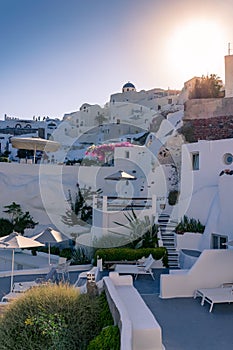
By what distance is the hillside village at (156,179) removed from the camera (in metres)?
15.4

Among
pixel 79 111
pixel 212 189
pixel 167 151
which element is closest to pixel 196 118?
pixel 167 151

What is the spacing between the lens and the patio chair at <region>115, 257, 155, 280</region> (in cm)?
1293

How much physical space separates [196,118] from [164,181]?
10.2 m

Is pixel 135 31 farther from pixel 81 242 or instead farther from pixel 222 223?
pixel 81 242

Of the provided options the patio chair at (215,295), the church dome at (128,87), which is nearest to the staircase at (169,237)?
the patio chair at (215,295)

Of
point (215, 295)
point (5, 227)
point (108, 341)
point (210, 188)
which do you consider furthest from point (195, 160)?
point (5, 227)

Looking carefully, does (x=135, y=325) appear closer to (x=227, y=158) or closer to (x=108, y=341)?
(x=108, y=341)

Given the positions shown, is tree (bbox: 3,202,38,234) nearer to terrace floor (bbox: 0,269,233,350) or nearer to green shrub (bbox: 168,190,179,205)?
green shrub (bbox: 168,190,179,205)

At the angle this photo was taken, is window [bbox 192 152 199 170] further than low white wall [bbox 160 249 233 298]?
Yes

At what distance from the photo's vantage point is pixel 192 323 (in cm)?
778

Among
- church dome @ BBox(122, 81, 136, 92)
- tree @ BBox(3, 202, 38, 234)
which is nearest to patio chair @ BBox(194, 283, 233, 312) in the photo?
tree @ BBox(3, 202, 38, 234)

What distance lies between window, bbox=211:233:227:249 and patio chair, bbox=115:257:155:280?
2453mm

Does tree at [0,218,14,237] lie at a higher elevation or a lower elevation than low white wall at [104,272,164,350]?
higher

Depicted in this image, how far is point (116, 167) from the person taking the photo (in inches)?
1061
